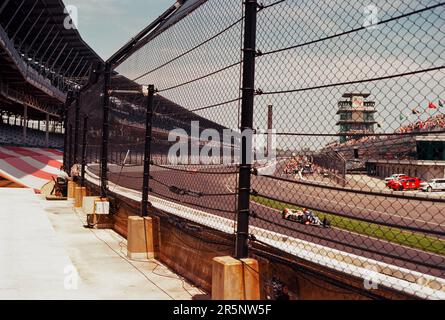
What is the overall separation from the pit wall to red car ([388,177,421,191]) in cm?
75

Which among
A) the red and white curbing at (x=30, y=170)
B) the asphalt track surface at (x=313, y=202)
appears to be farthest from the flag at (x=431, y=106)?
the red and white curbing at (x=30, y=170)

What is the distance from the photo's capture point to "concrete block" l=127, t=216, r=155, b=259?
23.8 feet

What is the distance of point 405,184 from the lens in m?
3.47

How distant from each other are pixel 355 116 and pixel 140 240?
493cm

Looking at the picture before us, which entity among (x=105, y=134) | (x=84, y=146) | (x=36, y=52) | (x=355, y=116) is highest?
(x=36, y=52)

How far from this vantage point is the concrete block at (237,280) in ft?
13.8

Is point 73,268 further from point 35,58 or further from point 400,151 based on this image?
point 35,58

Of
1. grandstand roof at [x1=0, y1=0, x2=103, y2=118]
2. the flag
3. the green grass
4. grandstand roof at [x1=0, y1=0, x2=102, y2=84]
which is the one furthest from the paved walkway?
grandstand roof at [x1=0, y1=0, x2=102, y2=84]

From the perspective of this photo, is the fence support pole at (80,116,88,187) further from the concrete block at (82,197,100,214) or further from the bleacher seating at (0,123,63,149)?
the bleacher seating at (0,123,63,149)

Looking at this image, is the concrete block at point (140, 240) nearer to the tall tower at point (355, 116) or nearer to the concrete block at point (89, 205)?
the concrete block at point (89, 205)

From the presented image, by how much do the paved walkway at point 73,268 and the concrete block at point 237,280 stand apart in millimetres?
1189

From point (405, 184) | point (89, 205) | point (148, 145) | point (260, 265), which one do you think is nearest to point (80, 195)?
point (89, 205)
